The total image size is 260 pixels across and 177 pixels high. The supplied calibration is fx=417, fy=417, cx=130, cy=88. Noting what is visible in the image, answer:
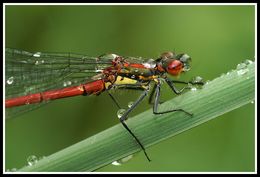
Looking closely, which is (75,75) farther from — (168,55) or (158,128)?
(158,128)

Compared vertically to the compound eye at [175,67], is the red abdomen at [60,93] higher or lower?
lower

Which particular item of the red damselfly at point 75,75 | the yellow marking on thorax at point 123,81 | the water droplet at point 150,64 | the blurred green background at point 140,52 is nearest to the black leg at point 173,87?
the red damselfly at point 75,75

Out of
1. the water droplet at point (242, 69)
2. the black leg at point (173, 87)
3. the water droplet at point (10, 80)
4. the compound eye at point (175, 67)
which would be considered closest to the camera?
the water droplet at point (242, 69)

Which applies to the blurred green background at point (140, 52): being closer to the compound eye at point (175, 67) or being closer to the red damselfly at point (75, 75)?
the red damselfly at point (75, 75)

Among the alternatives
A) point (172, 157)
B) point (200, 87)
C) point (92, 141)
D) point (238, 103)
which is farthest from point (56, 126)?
point (238, 103)

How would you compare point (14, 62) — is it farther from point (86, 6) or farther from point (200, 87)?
point (200, 87)

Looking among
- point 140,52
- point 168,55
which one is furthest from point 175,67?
point 140,52

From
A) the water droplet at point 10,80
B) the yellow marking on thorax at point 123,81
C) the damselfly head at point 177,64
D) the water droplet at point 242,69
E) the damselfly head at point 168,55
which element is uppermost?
the water droplet at point 242,69

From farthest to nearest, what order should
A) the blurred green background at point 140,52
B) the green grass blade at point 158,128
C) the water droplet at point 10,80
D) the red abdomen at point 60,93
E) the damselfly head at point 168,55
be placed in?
the blurred green background at point 140,52 < the water droplet at point 10,80 < the red abdomen at point 60,93 < the damselfly head at point 168,55 < the green grass blade at point 158,128

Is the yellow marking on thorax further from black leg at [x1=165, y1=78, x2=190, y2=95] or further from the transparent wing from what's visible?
black leg at [x1=165, y1=78, x2=190, y2=95]
